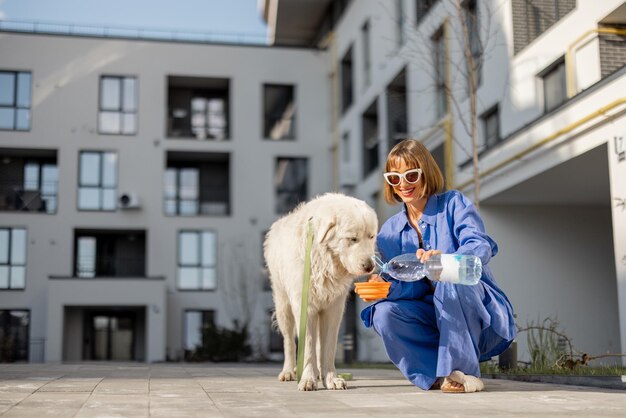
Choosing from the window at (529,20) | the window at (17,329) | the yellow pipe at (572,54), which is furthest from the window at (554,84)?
the window at (17,329)

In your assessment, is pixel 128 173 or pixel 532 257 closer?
pixel 532 257

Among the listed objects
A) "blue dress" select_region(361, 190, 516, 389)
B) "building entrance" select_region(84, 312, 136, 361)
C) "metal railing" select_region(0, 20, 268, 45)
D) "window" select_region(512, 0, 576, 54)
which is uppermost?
"metal railing" select_region(0, 20, 268, 45)

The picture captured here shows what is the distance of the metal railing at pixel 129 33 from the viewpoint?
2975 centimetres

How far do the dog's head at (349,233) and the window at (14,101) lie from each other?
1025 inches

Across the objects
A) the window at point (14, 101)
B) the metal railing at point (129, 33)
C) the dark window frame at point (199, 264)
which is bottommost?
the dark window frame at point (199, 264)

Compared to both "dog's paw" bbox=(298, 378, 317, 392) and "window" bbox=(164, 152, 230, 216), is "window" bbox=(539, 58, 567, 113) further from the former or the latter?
"window" bbox=(164, 152, 230, 216)

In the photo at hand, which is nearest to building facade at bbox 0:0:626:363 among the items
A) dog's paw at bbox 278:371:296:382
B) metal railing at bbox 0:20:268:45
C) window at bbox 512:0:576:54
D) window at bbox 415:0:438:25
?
metal railing at bbox 0:20:268:45

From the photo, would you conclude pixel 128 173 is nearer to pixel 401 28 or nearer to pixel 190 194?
pixel 190 194

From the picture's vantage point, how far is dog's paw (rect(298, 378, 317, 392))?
539cm

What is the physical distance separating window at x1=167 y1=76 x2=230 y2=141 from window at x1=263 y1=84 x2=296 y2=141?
1.59m

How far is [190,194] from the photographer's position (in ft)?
103

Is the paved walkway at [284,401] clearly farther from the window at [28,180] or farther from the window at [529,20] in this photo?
the window at [28,180]

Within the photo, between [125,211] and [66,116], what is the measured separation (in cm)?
407

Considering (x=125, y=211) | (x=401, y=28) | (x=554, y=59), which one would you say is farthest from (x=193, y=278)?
(x=554, y=59)
